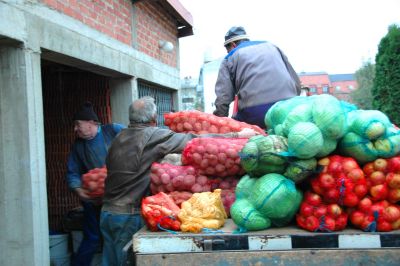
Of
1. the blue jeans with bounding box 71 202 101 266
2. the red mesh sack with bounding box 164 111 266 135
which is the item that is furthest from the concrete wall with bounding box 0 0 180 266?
the blue jeans with bounding box 71 202 101 266

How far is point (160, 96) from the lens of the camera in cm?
862

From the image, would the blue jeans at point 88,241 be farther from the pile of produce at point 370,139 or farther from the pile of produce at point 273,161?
the pile of produce at point 370,139

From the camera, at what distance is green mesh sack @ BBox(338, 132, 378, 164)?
96.9 inches

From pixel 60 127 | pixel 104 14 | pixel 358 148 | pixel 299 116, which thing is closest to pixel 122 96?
pixel 60 127

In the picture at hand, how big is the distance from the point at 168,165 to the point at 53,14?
2.22 m

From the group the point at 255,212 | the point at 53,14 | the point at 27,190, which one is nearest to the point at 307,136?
the point at 255,212

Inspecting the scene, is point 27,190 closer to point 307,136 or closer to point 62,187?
point 307,136

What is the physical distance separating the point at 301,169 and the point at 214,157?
82cm

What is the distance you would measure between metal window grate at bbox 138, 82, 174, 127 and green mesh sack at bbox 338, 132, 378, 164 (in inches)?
202

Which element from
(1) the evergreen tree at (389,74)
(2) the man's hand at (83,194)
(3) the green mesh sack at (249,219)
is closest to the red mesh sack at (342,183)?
(3) the green mesh sack at (249,219)

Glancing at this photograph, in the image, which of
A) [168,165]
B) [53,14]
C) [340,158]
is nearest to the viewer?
[340,158]

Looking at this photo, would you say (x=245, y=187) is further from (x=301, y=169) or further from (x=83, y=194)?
(x=83, y=194)

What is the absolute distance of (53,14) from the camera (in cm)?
429

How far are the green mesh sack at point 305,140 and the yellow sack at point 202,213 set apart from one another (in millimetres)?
658
